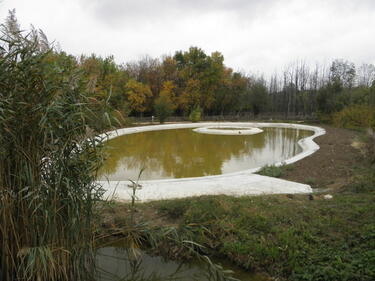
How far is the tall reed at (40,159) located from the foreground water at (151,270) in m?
0.75

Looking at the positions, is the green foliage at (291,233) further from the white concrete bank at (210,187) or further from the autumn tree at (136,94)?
the autumn tree at (136,94)

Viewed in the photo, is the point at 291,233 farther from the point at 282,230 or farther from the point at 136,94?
the point at 136,94

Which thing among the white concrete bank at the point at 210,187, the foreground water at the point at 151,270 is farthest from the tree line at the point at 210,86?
the foreground water at the point at 151,270

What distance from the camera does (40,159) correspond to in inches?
70.4

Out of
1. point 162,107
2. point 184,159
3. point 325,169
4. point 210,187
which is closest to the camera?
point 210,187

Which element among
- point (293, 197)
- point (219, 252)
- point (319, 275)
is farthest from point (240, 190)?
point (319, 275)

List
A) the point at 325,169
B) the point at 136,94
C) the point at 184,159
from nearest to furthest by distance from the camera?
the point at 325,169, the point at 184,159, the point at 136,94

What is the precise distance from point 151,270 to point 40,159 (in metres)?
1.72

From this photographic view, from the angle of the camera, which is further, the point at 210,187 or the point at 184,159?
the point at 184,159

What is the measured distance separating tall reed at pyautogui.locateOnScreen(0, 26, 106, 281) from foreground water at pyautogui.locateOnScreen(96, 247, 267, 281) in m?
0.75

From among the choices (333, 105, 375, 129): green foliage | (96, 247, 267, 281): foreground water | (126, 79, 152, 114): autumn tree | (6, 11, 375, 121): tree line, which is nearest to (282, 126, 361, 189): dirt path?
(96, 247, 267, 281): foreground water

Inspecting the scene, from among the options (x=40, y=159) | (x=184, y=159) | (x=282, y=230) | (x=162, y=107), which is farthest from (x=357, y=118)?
(x=40, y=159)

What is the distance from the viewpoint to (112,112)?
6.55 feet

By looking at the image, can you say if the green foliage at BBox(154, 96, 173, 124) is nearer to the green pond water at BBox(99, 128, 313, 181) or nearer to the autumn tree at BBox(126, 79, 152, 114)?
the autumn tree at BBox(126, 79, 152, 114)
